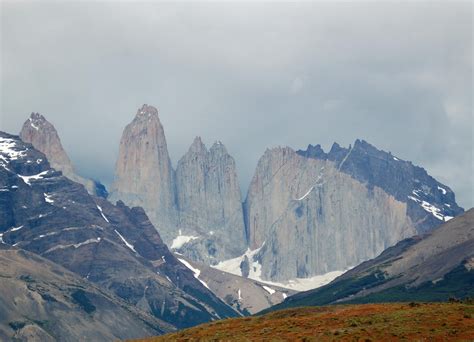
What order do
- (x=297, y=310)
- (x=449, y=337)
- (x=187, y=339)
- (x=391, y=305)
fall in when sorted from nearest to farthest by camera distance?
(x=449, y=337), (x=187, y=339), (x=391, y=305), (x=297, y=310)

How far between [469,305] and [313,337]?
96.0 feet

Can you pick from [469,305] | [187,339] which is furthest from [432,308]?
[187,339]

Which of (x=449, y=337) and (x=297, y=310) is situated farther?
(x=297, y=310)

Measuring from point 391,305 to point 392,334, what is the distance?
2739cm

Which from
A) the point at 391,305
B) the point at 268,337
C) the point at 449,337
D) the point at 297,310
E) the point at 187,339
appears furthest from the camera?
the point at 297,310

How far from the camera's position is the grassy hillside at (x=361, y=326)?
120 meters

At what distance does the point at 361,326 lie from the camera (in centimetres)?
12694

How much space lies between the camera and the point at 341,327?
5039 inches

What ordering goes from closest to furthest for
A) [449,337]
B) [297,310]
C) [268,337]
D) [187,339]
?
[449,337] → [268,337] → [187,339] → [297,310]

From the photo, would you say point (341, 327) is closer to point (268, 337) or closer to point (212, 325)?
point (268, 337)

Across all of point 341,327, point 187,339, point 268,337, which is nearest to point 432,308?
point 341,327

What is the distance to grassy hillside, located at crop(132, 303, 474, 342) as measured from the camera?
120 metres

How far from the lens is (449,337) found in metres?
117

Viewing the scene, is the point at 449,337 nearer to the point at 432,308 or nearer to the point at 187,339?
the point at 432,308
